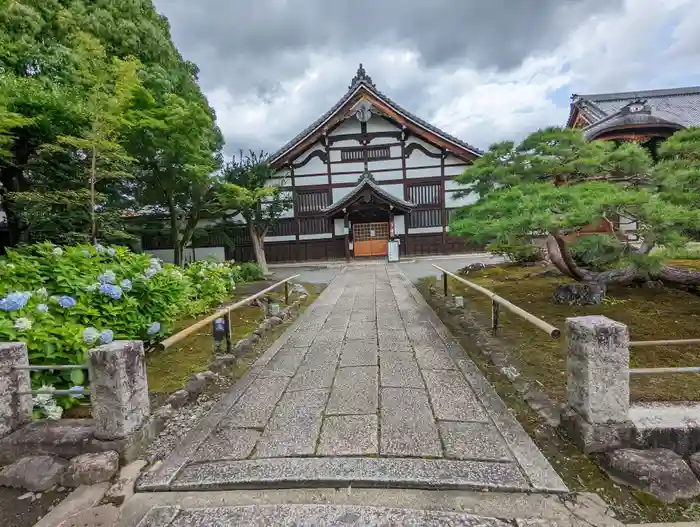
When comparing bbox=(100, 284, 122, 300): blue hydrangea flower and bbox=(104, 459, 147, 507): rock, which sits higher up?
bbox=(100, 284, 122, 300): blue hydrangea flower

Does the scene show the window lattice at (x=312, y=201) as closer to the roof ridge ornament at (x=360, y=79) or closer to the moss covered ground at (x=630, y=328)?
the roof ridge ornament at (x=360, y=79)

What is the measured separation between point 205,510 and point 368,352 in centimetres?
263

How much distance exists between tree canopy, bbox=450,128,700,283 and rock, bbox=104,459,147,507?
3.95 meters

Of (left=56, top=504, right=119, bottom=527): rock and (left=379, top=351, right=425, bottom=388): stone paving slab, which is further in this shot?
(left=379, top=351, right=425, bottom=388): stone paving slab

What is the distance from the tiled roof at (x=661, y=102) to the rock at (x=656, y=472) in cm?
1896

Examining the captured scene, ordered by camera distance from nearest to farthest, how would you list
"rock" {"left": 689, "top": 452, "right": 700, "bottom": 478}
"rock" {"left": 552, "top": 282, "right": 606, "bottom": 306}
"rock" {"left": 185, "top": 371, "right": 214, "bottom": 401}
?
"rock" {"left": 689, "top": 452, "right": 700, "bottom": 478} < "rock" {"left": 185, "top": 371, "right": 214, "bottom": 401} < "rock" {"left": 552, "top": 282, "right": 606, "bottom": 306}

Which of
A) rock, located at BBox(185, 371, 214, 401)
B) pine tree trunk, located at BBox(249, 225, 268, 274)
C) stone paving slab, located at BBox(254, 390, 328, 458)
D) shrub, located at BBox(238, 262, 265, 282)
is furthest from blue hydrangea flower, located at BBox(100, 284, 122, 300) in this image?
pine tree trunk, located at BBox(249, 225, 268, 274)

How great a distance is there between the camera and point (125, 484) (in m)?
2.14

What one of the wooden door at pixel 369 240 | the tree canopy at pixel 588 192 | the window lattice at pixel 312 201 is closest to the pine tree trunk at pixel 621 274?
the tree canopy at pixel 588 192

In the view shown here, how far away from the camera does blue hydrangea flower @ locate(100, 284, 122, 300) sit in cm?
337

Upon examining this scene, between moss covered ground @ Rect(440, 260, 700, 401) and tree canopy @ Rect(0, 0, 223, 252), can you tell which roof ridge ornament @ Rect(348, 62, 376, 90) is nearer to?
tree canopy @ Rect(0, 0, 223, 252)

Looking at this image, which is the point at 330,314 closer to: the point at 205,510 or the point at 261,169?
the point at 205,510

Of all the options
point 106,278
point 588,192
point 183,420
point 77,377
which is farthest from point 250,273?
point 588,192

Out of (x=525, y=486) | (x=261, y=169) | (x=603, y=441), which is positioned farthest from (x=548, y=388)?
(x=261, y=169)
